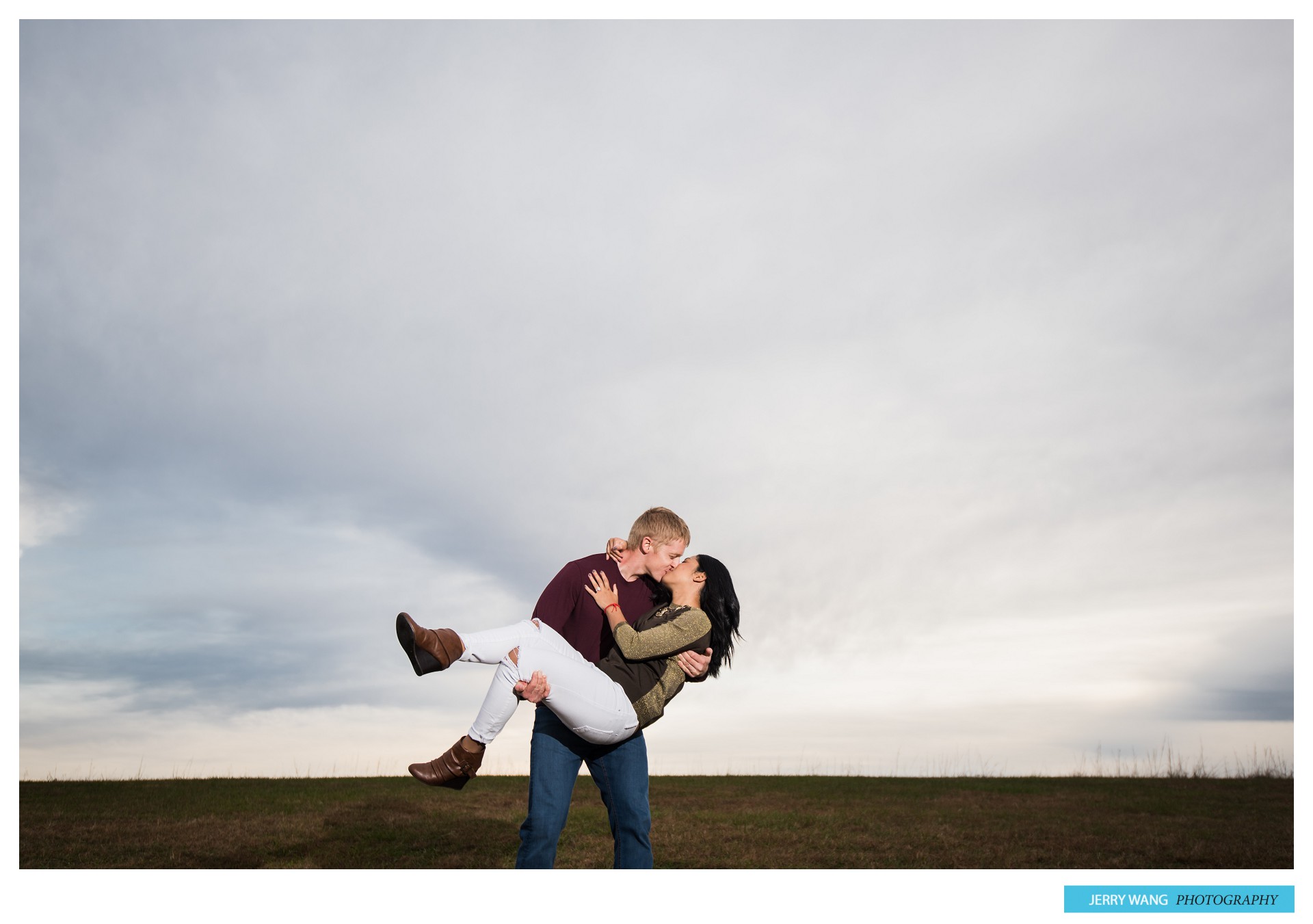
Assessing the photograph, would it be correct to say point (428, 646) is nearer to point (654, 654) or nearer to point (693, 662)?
point (654, 654)

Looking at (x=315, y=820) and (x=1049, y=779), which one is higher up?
(x=315, y=820)

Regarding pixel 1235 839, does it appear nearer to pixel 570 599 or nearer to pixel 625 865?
Result: pixel 625 865

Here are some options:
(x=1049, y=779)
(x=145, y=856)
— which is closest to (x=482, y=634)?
(x=145, y=856)

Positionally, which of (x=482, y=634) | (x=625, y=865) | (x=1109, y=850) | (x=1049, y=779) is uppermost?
(x=482, y=634)

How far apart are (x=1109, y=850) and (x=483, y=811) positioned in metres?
8.81

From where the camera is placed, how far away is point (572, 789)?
239 inches

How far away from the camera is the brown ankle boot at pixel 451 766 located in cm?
564

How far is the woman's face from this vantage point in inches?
250

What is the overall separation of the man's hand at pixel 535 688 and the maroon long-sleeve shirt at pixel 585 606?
74 cm

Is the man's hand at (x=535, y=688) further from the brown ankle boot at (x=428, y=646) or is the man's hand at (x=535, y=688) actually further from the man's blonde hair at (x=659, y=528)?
the man's blonde hair at (x=659, y=528)

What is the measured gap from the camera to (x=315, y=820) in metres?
12.6

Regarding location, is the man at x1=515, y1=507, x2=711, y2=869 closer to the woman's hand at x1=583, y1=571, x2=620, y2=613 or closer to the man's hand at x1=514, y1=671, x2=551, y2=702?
the woman's hand at x1=583, y1=571, x2=620, y2=613
